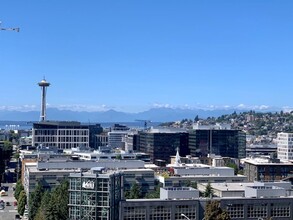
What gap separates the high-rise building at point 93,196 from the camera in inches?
2306

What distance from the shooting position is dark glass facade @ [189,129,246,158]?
164875mm

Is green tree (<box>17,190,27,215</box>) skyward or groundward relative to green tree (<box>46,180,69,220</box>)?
groundward

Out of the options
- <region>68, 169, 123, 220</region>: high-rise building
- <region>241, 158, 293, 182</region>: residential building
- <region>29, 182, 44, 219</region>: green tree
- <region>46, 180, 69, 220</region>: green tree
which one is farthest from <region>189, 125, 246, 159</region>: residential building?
<region>68, 169, 123, 220</region>: high-rise building

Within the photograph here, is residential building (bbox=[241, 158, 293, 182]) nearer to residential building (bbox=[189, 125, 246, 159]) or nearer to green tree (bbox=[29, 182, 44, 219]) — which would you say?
green tree (bbox=[29, 182, 44, 219])

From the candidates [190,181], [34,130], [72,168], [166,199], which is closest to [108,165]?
[72,168]

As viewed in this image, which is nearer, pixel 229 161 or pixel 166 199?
pixel 166 199

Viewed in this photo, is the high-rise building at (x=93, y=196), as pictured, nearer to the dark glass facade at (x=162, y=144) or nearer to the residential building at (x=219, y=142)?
the dark glass facade at (x=162, y=144)

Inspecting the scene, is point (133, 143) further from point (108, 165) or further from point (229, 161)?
point (108, 165)

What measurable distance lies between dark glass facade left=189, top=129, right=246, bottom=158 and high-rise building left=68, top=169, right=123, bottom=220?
10619cm

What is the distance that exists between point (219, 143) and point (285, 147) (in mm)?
22442

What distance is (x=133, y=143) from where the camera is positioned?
605ft

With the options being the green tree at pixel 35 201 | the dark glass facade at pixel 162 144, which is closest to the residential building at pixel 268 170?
the dark glass facade at pixel 162 144

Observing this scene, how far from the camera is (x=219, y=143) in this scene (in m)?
166

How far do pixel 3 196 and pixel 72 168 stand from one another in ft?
63.3
